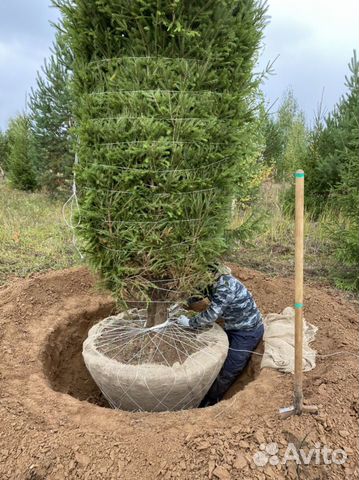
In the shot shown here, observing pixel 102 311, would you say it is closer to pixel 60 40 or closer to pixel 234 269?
pixel 234 269

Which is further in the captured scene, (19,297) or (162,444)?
(19,297)

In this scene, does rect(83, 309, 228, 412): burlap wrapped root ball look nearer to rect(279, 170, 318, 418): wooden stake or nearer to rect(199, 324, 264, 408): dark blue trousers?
rect(199, 324, 264, 408): dark blue trousers

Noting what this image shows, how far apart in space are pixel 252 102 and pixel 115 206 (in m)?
1.57

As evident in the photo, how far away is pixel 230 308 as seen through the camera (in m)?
4.04

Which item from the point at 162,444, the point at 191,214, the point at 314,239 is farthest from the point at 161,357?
the point at 314,239

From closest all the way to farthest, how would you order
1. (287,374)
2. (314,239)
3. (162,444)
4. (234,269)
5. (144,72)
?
(162,444)
(144,72)
(287,374)
(234,269)
(314,239)

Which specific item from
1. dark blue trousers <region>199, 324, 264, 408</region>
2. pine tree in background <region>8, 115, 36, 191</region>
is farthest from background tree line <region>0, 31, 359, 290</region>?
dark blue trousers <region>199, 324, 264, 408</region>

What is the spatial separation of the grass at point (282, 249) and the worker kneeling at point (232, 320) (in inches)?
60.3

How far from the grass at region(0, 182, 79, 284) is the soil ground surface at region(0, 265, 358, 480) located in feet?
7.43

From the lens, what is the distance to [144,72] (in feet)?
9.86

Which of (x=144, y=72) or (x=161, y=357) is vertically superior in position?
(x=144, y=72)

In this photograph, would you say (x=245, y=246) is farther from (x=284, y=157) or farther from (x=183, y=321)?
(x=284, y=157)

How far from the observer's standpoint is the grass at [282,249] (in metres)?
6.41

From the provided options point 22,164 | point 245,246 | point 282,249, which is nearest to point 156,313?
point 245,246
